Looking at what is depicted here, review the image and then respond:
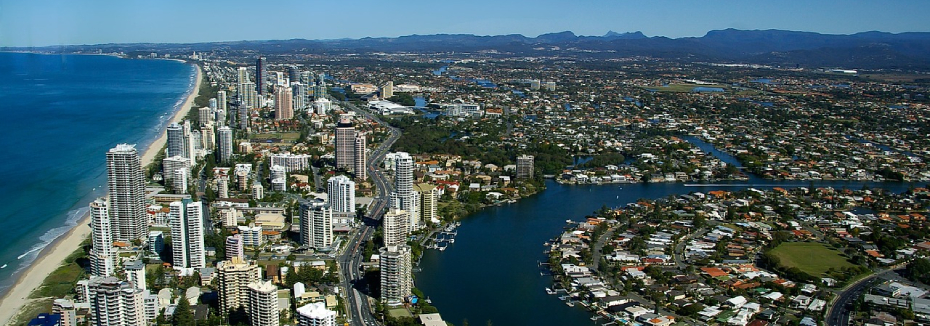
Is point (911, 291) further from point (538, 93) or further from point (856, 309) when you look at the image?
point (538, 93)

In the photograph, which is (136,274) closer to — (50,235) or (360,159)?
(50,235)

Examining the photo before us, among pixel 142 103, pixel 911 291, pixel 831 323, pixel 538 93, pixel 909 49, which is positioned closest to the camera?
pixel 831 323

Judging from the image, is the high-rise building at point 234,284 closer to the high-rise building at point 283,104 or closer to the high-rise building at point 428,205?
the high-rise building at point 428,205

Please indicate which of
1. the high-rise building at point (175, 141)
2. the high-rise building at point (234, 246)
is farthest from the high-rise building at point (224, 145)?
the high-rise building at point (234, 246)

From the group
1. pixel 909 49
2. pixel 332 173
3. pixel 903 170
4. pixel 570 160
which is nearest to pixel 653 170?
pixel 570 160

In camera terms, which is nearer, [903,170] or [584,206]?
[584,206]

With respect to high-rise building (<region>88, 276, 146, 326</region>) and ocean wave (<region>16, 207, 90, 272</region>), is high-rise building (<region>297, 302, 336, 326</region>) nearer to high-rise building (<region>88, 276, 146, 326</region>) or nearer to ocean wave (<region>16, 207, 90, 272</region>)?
high-rise building (<region>88, 276, 146, 326</region>)

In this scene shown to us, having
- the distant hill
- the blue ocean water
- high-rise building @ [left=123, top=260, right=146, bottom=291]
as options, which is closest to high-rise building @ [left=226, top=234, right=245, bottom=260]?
high-rise building @ [left=123, top=260, right=146, bottom=291]
